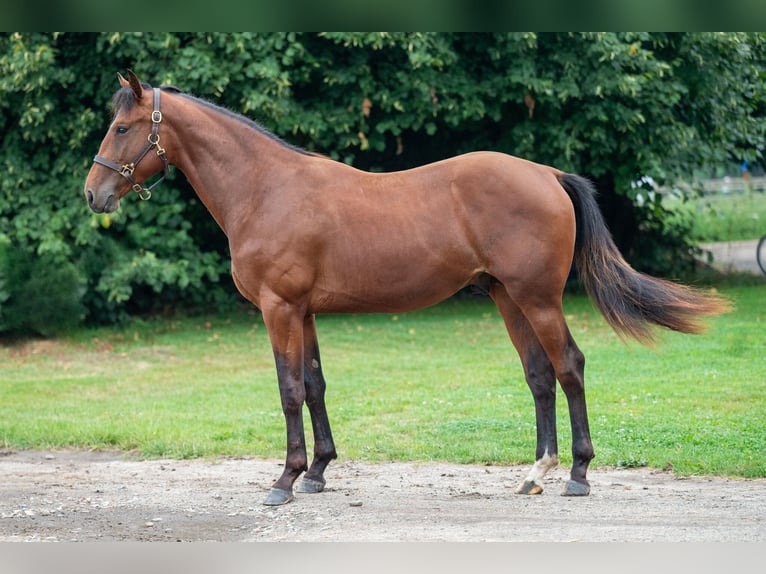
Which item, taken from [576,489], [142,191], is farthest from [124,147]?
[576,489]

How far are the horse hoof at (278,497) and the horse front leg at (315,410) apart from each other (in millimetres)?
295

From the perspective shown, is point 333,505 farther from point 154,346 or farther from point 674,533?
point 154,346

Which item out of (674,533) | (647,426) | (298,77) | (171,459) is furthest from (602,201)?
(674,533)

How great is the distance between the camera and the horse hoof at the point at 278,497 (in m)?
6.36

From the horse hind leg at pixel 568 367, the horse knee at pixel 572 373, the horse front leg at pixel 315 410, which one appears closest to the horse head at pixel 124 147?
the horse front leg at pixel 315 410

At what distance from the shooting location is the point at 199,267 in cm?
1334

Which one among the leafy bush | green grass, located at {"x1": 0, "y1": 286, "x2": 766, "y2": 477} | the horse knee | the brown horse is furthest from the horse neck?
the leafy bush

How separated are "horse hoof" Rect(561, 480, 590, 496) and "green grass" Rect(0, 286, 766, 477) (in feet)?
3.19

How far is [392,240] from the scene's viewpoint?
20.9 feet

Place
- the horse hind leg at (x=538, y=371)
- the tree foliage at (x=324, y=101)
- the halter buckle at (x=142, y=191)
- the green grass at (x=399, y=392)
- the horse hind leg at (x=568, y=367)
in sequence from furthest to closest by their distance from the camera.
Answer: the tree foliage at (x=324, y=101)
the green grass at (x=399, y=392)
the horse hind leg at (x=538, y=371)
the halter buckle at (x=142, y=191)
the horse hind leg at (x=568, y=367)

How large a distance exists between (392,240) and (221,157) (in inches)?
48.0

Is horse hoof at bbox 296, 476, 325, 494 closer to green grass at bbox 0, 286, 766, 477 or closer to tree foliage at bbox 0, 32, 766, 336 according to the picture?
green grass at bbox 0, 286, 766, 477

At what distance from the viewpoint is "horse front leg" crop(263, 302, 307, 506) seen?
636cm

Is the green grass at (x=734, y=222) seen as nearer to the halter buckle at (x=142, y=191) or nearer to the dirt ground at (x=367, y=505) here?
the dirt ground at (x=367, y=505)
